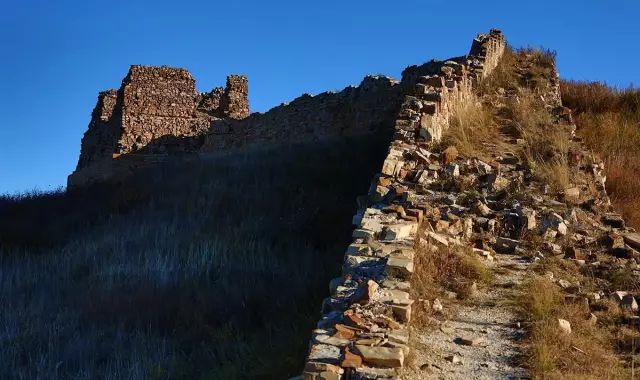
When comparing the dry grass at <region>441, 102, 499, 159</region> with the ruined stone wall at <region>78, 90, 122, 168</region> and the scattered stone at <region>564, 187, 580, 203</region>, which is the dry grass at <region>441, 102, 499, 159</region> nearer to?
the scattered stone at <region>564, 187, 580, 203</region>

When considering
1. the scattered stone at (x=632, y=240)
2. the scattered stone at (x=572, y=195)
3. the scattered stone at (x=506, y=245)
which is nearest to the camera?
the scattered stone at (x=506, y=245)

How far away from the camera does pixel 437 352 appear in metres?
3.62

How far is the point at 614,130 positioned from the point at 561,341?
862 cm

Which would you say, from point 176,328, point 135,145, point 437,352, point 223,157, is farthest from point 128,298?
point 135,145

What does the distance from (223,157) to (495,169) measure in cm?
1085

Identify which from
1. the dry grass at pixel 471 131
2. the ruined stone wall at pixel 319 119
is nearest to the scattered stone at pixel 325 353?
the dry grass at pixel 471 131

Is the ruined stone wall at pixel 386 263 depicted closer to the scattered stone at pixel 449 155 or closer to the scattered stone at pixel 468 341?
the scattered stone at pixel 449 155

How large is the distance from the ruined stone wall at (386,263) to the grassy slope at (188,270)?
70 cm

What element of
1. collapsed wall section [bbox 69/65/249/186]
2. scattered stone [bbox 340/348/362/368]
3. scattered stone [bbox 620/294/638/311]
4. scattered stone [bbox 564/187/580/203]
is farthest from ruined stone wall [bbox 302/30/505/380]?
collapsed wall section [bbox 69/65/249/186]

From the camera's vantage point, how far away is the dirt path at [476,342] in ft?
11.2

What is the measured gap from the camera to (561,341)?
12.2 ft

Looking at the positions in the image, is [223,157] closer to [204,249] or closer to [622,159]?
[204,249]

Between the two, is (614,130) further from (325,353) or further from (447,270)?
(325,353)

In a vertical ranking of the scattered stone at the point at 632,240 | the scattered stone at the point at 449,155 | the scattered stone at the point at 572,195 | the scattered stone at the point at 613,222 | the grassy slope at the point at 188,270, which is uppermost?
the scattered stone at the point at 449,155
